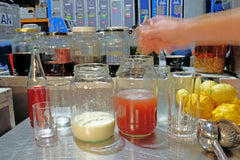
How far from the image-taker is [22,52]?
52.3 inches

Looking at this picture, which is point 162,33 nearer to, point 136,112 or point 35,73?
point 136,112

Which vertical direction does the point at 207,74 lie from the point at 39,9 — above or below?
below

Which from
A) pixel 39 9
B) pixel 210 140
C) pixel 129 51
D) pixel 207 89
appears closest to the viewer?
pixel 210 140

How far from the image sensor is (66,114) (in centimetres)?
94

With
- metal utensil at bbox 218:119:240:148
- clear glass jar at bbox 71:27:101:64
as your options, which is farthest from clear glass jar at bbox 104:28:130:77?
metal utensil at bbox 218:119:240:148

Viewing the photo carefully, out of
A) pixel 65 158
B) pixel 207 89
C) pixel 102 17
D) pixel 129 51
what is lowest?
pixel 65 158

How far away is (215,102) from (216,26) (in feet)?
0.97

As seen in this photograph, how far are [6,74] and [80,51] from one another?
547mm

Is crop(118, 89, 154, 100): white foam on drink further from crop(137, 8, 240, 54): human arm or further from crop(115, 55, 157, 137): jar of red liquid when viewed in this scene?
crop(137, 8, 240, 54): human arm

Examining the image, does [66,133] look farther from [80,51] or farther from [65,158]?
[80,51]

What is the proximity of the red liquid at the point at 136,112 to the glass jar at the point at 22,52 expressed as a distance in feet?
2.50

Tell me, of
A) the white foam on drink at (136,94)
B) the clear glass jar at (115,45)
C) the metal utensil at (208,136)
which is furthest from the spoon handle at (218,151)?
the clear glass jar at (115,45)

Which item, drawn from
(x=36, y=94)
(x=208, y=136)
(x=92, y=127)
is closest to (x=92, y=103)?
(x=92, y=127)

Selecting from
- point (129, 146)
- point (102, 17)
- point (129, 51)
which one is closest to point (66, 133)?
point (129, 146)
